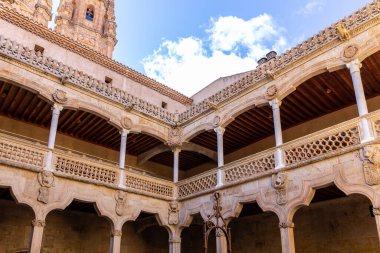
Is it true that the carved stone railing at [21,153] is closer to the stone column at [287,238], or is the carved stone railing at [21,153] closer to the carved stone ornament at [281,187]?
Answer: the carved stone ornament at [281,187]

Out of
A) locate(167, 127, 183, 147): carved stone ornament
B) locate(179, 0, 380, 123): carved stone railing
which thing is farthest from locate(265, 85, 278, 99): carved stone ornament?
locate(167, 127, 183, 147): carved stone ornament

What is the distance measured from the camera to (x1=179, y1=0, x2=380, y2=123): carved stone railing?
872 centimetres

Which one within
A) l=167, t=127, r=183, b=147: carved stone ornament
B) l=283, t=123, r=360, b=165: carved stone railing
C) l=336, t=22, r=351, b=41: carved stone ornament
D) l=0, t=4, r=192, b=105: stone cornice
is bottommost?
l=283, t=123, r=360, b=165: carved stone railing

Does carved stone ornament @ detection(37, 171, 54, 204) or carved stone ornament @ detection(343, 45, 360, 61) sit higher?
carved stone ornament @ detection(343, 45, 360, 61)

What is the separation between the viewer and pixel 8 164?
9000 millimetres

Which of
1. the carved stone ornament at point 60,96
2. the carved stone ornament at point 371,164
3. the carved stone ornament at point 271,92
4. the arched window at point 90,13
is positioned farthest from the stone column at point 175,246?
the arched window at point 90,13

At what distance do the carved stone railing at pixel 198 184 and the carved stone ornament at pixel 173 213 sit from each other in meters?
0.43

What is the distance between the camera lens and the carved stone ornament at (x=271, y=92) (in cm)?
1037

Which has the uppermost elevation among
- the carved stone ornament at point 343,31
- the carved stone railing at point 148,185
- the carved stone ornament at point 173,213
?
the carved stone ornament at point 343,31

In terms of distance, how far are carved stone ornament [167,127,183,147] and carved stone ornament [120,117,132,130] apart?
1870 mm

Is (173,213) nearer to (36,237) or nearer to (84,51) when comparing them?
(36,237)

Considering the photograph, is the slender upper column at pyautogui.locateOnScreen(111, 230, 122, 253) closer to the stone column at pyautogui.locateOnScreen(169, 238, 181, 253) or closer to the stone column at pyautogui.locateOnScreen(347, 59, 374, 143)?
the stone column at pyautogui.locateOnScreen(169, 238, 181, 253)

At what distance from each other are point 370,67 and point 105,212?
8809 millimetres

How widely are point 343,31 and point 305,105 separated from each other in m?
3.16
